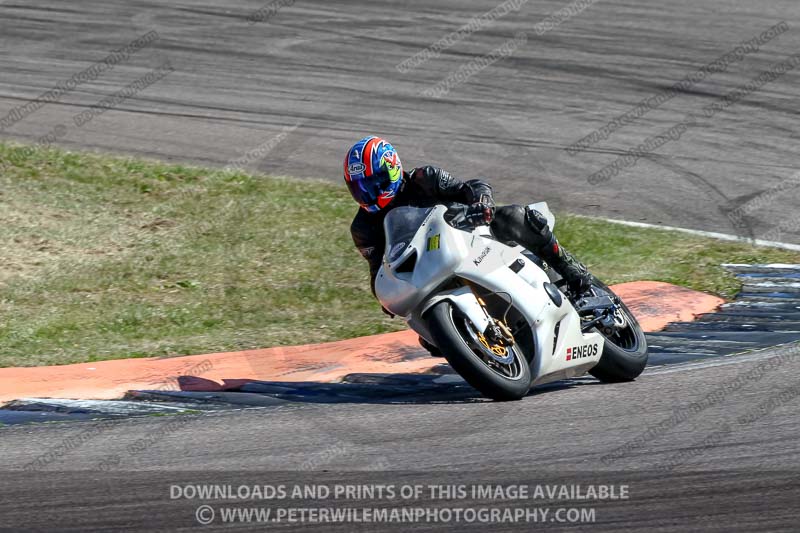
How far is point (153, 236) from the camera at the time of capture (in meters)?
11.9

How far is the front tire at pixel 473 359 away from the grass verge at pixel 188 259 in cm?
281

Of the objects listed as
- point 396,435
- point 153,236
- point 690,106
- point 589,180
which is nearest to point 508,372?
point 396,435

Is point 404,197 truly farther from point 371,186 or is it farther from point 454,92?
point 454,92

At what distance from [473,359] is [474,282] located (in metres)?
0.56

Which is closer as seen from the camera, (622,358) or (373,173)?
(373,173)

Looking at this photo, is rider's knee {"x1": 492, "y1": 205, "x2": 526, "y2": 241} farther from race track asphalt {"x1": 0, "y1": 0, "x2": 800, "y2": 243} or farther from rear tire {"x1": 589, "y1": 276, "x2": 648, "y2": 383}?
race track asphalt {"x1": 0, "y1": 0, "x2": 800, "y2": 243}

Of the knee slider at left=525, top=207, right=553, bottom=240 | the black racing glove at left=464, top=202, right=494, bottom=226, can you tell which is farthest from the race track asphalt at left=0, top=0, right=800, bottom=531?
the black racing glove at left=464, top=202, right=494, bottom=226

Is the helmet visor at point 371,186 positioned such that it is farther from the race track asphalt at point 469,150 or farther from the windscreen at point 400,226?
the race track asphalt at point 469,150

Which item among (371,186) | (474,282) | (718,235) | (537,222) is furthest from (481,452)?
(718,235)

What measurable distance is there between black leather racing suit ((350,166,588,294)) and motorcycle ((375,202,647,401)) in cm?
11

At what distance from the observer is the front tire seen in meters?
6.66

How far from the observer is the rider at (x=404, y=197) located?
7.33m

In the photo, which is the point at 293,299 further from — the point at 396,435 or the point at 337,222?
the point at 396,435

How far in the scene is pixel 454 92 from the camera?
672 inches
